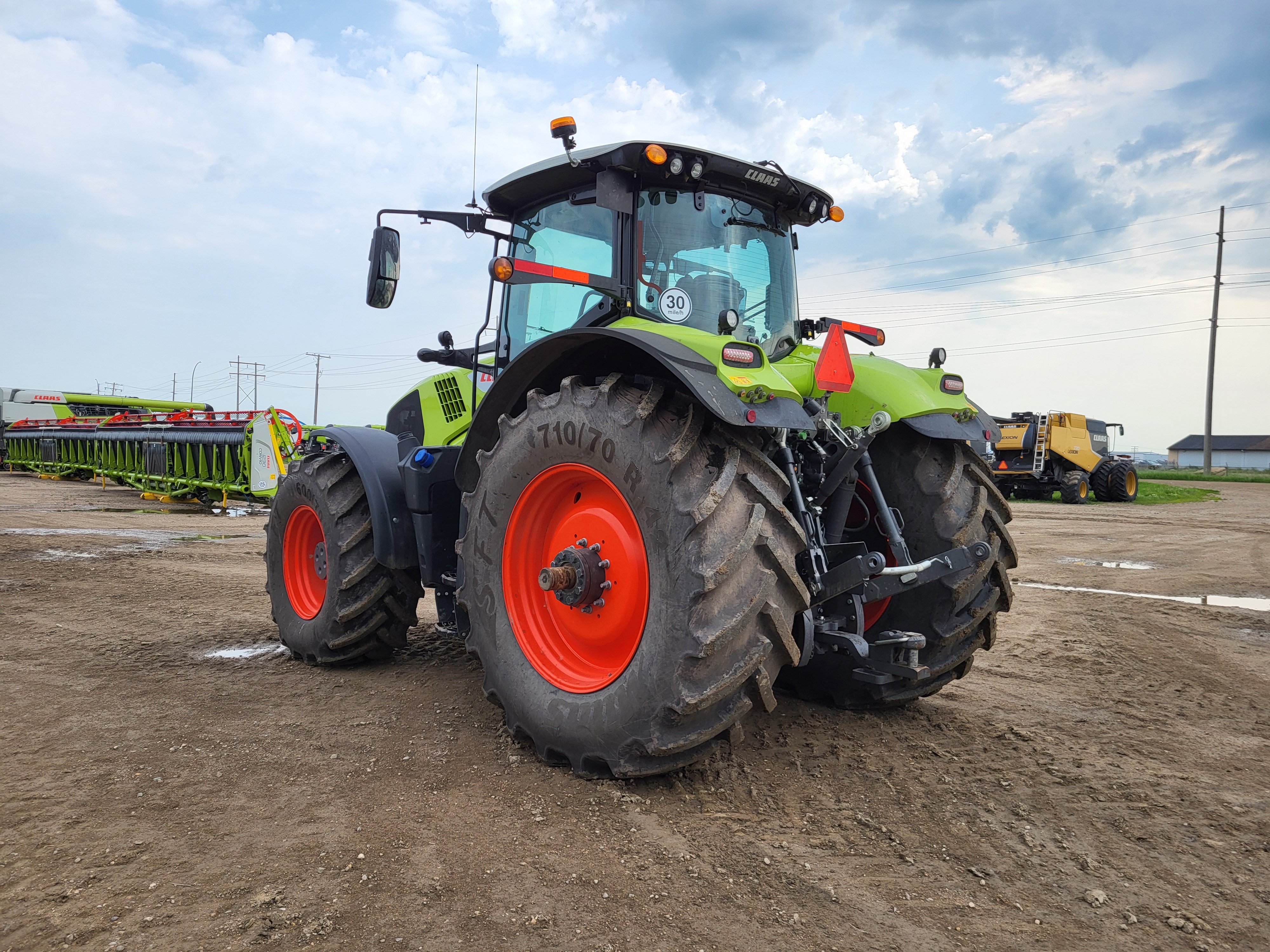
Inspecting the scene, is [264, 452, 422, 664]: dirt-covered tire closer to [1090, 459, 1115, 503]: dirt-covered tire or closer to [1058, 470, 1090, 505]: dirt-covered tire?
[1058, 470, 1090, 505]: dirt-covered tire

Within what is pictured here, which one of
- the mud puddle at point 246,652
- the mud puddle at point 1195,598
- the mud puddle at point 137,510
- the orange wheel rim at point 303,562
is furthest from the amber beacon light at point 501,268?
the mud puddle at point 137,510

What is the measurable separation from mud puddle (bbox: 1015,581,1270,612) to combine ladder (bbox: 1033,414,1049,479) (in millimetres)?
14066

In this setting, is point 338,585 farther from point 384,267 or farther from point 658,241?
point 658,241

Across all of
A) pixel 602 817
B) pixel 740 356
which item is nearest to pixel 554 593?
pixel 602 817

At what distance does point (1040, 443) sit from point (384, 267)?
66.3ft

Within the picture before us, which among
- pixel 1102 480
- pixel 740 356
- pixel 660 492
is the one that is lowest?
pixel 1102 480

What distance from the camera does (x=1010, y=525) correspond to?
45.9ft

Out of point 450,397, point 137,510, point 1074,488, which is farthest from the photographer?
point 1074,488

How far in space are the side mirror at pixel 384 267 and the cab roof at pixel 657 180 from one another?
1.90ft

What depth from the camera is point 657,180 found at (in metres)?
3.52

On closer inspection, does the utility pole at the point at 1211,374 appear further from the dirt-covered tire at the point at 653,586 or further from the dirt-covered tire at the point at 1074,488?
the dirt-covered tire at the point at 653,586

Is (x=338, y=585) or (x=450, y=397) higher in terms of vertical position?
(x=450, y=397)

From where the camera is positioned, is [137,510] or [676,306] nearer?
[676,306]

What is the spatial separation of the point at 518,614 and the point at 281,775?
39.6 inches
